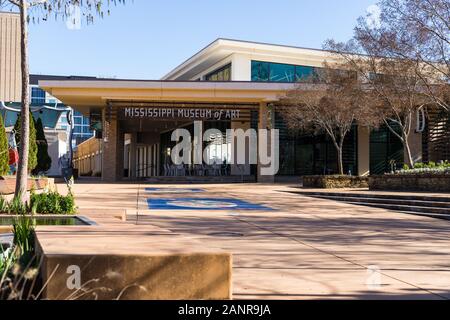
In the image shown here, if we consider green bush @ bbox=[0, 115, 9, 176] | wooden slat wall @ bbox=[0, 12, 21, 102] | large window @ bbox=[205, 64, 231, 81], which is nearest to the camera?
wooden slat wall @ bbox=[0, 12, 21, 102]

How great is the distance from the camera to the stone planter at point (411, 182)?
20.1 m

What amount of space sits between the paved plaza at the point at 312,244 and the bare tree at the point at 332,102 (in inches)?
293

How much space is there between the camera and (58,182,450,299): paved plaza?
5742 millimetres

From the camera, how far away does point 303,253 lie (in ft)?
27.0

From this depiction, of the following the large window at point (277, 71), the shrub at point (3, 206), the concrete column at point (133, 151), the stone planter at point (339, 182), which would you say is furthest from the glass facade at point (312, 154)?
the shrub at point (3, 206)

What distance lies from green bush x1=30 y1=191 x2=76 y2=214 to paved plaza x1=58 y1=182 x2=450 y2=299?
869mm

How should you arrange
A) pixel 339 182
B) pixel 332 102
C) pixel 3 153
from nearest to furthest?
pixel 3 153 < pixel 332 102 < pixel 339 182

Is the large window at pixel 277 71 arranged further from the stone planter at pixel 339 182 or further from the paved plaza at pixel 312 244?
the paved plaza at pixel 312 244

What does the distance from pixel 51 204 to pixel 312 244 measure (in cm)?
447

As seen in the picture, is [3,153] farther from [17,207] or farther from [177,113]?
[177,113]

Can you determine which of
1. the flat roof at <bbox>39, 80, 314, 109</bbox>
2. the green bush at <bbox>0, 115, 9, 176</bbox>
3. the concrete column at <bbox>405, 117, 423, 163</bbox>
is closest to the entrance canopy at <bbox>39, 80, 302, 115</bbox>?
the flat roof at <bbox>39, 80, 314, 109</bbox>

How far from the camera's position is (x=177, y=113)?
32.9 meters

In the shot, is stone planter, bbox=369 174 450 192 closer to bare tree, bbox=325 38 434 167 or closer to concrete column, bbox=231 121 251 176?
bare tree, bbox=325 38 434 167

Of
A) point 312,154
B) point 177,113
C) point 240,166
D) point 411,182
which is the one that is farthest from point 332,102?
point 312,154
